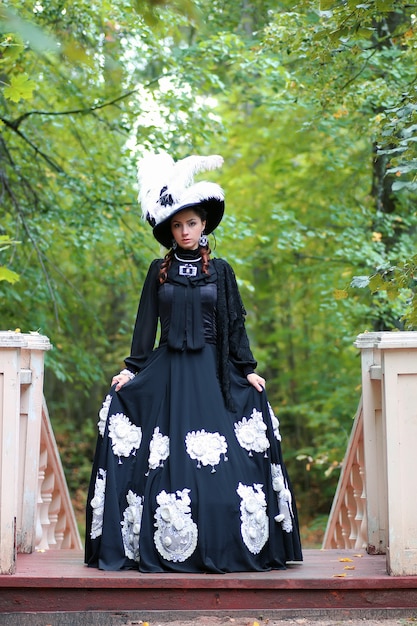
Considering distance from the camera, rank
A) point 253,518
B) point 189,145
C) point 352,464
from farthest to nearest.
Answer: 1. point 189,145
2. point 352,464
3. point 253,518

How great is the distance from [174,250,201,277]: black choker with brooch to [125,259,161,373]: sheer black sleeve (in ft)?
0.38

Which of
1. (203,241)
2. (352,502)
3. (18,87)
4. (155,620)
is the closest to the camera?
(18,87)

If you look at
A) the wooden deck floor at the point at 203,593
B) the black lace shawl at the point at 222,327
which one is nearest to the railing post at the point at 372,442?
the black lace shawl at the point at 222,327

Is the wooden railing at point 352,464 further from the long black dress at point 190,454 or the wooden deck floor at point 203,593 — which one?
the long black dress at point 190,454

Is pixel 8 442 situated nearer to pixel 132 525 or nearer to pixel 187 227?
pixel 132 525

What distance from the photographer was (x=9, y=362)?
358 centimetres

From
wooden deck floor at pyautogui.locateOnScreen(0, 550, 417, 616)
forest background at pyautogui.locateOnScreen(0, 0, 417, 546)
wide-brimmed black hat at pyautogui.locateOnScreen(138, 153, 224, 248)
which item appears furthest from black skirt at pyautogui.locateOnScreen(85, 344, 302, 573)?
forest background at pyautogui.locateOnScreen(0, 0, 417, 546)

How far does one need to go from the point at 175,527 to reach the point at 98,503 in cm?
41

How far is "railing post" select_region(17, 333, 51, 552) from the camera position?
441cm

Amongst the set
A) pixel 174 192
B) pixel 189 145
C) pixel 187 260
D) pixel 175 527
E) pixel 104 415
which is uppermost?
pixel 189 145

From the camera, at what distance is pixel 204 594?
3.57m

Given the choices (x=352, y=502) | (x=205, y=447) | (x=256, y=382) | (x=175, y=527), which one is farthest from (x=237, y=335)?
(x=352, y=502)

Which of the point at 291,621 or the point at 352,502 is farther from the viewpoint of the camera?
the point at 352,502

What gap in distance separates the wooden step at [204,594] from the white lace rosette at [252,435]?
2.31ft
